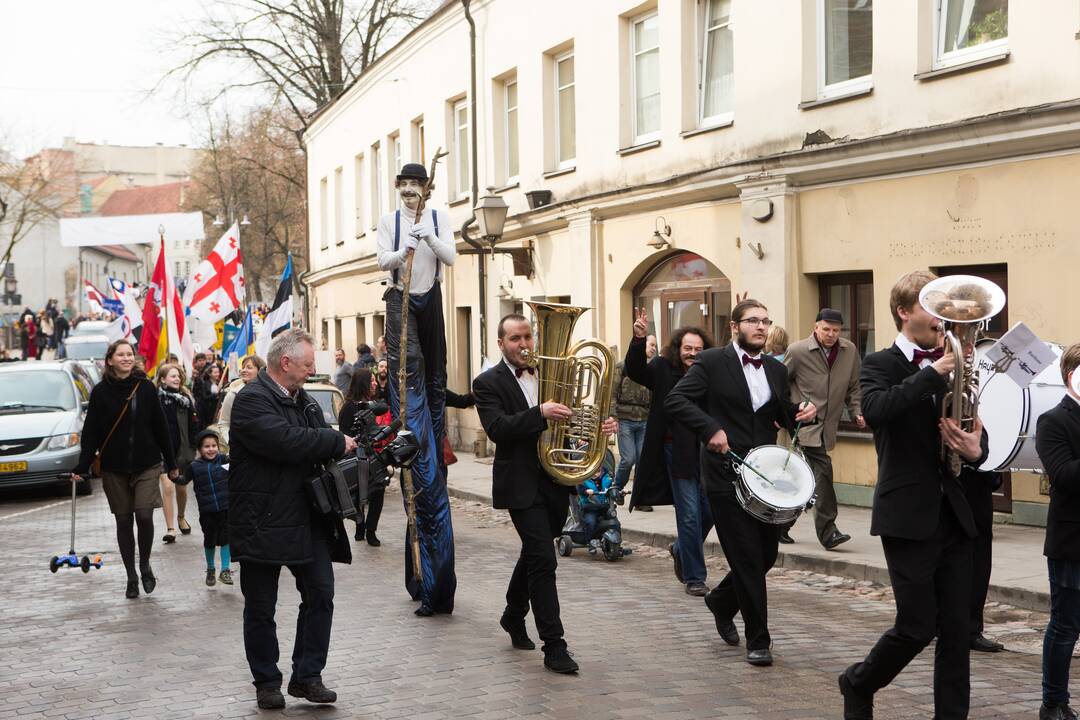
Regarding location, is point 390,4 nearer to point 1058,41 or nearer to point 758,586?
point 1058,41

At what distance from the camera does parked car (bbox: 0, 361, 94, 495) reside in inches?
704

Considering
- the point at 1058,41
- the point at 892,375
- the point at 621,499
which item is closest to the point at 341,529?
the point at 892,375

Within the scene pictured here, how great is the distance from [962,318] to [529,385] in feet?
10.2

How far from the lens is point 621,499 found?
39.4ft

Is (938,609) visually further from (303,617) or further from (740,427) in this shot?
(303,617)

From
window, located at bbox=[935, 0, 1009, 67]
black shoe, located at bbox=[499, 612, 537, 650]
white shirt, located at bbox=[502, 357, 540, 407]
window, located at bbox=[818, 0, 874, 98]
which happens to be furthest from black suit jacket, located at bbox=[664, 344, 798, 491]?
window, located at bbox=[818, 0, 874, 98]

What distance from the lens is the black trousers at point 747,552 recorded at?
7109 mm

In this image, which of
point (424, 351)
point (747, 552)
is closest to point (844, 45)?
point (424, 351)

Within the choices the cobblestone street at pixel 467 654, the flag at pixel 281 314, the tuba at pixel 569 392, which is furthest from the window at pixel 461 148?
the tuba at pixel 569 392

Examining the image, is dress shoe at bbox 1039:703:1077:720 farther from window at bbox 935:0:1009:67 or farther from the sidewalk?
window at bbox 935:0:1009:67

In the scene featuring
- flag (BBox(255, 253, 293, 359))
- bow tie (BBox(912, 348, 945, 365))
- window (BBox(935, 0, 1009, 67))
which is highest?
window (BBox(935, 0, 1009, 67))

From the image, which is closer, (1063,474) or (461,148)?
(1063,474)

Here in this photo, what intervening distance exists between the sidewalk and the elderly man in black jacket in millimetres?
4503

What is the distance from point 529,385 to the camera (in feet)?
25.0
